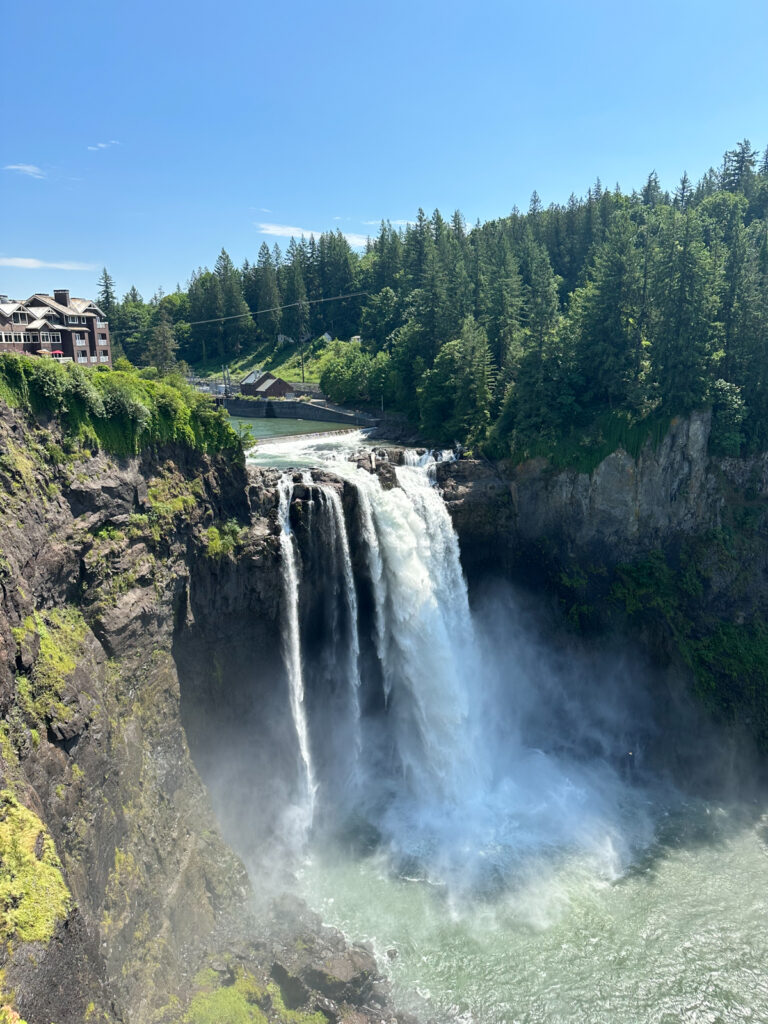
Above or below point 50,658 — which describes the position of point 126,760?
below

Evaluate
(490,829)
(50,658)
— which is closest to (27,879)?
(50,658)

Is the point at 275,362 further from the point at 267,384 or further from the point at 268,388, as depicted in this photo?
the point at 268,388

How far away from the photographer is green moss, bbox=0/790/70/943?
14.8m

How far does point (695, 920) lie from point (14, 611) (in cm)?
2772

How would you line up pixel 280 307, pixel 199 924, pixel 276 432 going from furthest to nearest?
pixel 280 307
pixel 276 432
pixel 199 924

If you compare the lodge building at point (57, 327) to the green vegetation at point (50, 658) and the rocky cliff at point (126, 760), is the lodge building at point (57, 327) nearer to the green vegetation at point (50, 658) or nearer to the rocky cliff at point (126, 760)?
the rocky cliff at point (126, 760)

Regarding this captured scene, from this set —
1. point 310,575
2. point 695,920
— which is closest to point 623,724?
point 695,920

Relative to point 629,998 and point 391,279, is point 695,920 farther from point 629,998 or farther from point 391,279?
point 391,279

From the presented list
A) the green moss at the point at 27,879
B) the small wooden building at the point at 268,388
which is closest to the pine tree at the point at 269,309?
the small wooden building at the point at 268,388

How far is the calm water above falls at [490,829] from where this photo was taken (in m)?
24.0

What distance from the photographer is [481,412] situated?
147 feet

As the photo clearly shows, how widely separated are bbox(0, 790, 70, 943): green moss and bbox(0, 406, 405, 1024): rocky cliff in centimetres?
4

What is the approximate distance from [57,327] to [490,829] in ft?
132

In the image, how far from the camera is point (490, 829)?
3066 cm
